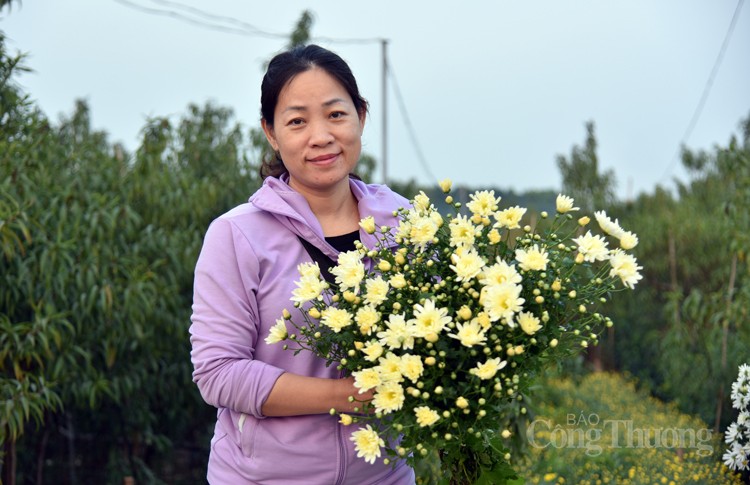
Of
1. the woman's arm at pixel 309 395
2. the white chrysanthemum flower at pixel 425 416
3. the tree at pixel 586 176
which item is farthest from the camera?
the tree at pixel 586 176

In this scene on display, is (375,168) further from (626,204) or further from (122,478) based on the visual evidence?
(122,478)

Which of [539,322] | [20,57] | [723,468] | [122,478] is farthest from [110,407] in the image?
[539,322]

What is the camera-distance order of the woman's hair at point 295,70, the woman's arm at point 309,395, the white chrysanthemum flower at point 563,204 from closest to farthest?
1. the woman's arm at point 309,395
2. the white chrysanthemum flower at point 563,204
3. the woman's hair at point 295,70

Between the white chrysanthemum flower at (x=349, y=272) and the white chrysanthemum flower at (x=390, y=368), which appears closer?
the white chrysanthemum flower at (x=390, y=368)

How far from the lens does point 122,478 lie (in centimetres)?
622

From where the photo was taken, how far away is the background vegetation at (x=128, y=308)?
15.5 feet

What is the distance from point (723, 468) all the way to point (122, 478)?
3945 millimetres

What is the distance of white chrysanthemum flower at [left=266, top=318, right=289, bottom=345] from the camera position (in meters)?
1.81

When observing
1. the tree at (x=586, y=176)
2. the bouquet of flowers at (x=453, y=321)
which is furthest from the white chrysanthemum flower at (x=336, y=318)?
the tree at (x=586, y=176)

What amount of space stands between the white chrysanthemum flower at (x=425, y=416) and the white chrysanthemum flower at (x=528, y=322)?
0.76 ft

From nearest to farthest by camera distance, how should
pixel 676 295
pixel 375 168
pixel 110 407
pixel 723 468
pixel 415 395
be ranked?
pixel 415 395
pixel 723 468
pixel 110 407
pixel 676 295
pixel 375 168

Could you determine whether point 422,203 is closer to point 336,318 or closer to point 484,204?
point 484,204

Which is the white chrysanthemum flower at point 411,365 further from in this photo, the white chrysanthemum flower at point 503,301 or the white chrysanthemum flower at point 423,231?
the white chrysanthemum flower at point 423,231

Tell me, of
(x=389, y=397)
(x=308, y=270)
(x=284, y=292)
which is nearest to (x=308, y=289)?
(x=308, y=270)
